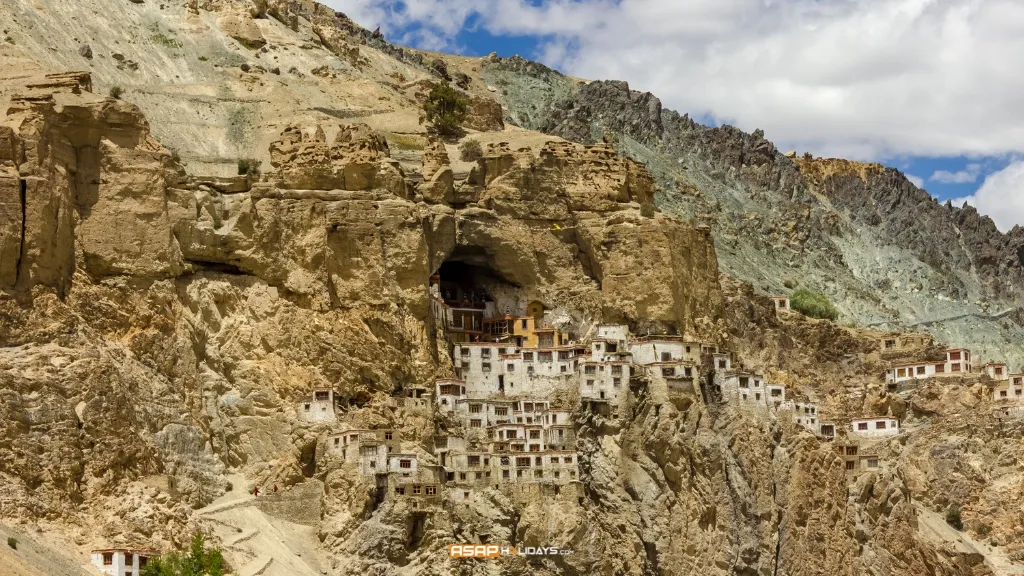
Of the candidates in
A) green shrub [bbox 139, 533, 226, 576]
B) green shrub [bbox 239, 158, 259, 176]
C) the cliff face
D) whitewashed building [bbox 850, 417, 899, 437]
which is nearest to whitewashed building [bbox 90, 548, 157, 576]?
green shrub [bbox 139, 533, 226, 576]

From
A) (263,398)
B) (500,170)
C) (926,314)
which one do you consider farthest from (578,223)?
(926,314)

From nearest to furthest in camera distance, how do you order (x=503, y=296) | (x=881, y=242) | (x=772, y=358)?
(x=503, y=296) < (x=772, y=358) < (x=881, y=242)

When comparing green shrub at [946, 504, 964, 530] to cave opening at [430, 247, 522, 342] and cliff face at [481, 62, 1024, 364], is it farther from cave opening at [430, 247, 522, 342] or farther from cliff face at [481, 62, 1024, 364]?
cliff face at [481, 62, 1024, 364]

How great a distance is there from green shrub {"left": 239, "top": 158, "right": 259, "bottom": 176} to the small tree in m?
14.1

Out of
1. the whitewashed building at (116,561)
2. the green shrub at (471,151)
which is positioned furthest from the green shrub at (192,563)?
the green shrub at (471,151)

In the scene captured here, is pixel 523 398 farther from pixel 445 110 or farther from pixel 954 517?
pixel 445 110

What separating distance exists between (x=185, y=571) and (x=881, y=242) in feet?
237

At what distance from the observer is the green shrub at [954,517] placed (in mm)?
88062

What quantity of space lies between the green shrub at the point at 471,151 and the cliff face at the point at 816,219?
22.5 meters

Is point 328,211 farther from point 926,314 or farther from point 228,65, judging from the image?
point 926,314

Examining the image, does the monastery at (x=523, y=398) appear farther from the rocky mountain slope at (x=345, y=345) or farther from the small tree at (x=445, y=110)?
the small tree at (x=445, y=110)

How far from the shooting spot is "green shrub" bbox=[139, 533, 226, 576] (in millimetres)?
65000

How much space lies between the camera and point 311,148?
80625 millimetres

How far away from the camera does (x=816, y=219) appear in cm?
12475
